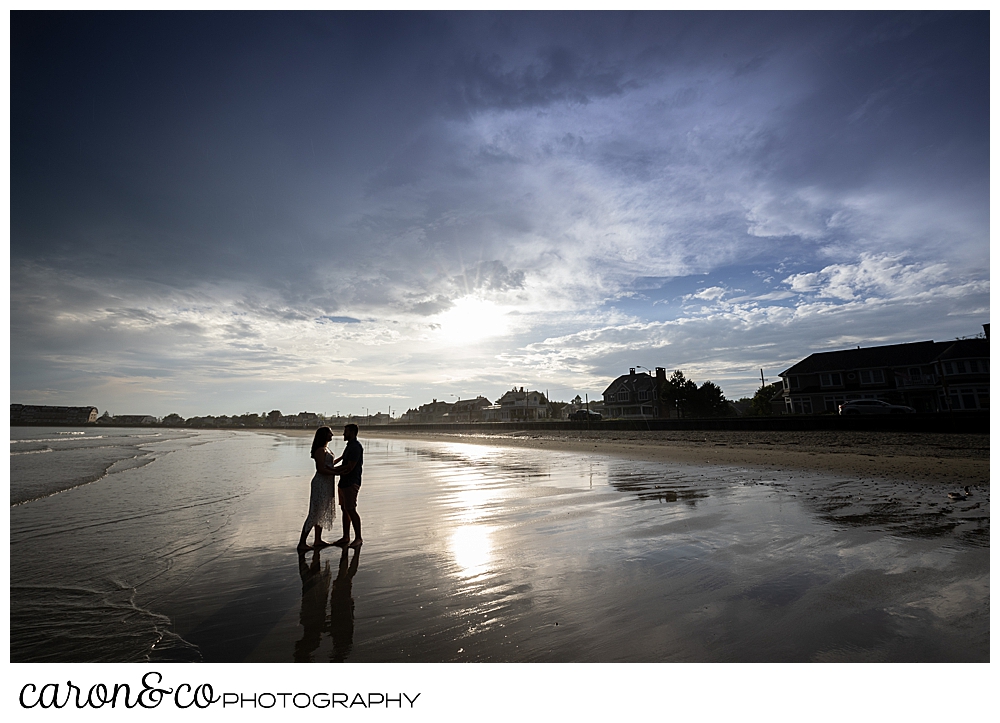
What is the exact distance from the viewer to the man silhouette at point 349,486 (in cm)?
714

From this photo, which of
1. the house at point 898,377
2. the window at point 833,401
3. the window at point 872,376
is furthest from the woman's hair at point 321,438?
the window at point 872,376

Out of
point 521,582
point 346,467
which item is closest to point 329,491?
point 346,467

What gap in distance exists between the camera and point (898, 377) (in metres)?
46.8

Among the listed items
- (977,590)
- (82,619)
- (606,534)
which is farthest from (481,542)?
(977,590)

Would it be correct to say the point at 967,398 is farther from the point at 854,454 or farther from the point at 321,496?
the point at 321,496

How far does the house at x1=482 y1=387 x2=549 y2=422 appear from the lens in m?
117

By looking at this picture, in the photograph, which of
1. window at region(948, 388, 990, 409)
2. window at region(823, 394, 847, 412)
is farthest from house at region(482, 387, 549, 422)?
window at region(948, 388, 990, 409)

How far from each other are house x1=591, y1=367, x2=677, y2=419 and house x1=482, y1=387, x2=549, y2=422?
35282mm

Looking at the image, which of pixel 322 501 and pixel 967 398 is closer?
pixel 322 501

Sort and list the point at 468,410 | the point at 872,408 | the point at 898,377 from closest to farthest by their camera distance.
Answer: the point at 872,408, the point at 898,377, the point at 468,410

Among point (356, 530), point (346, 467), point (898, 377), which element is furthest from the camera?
point (898, 377)

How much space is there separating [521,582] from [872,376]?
58.0 metres
